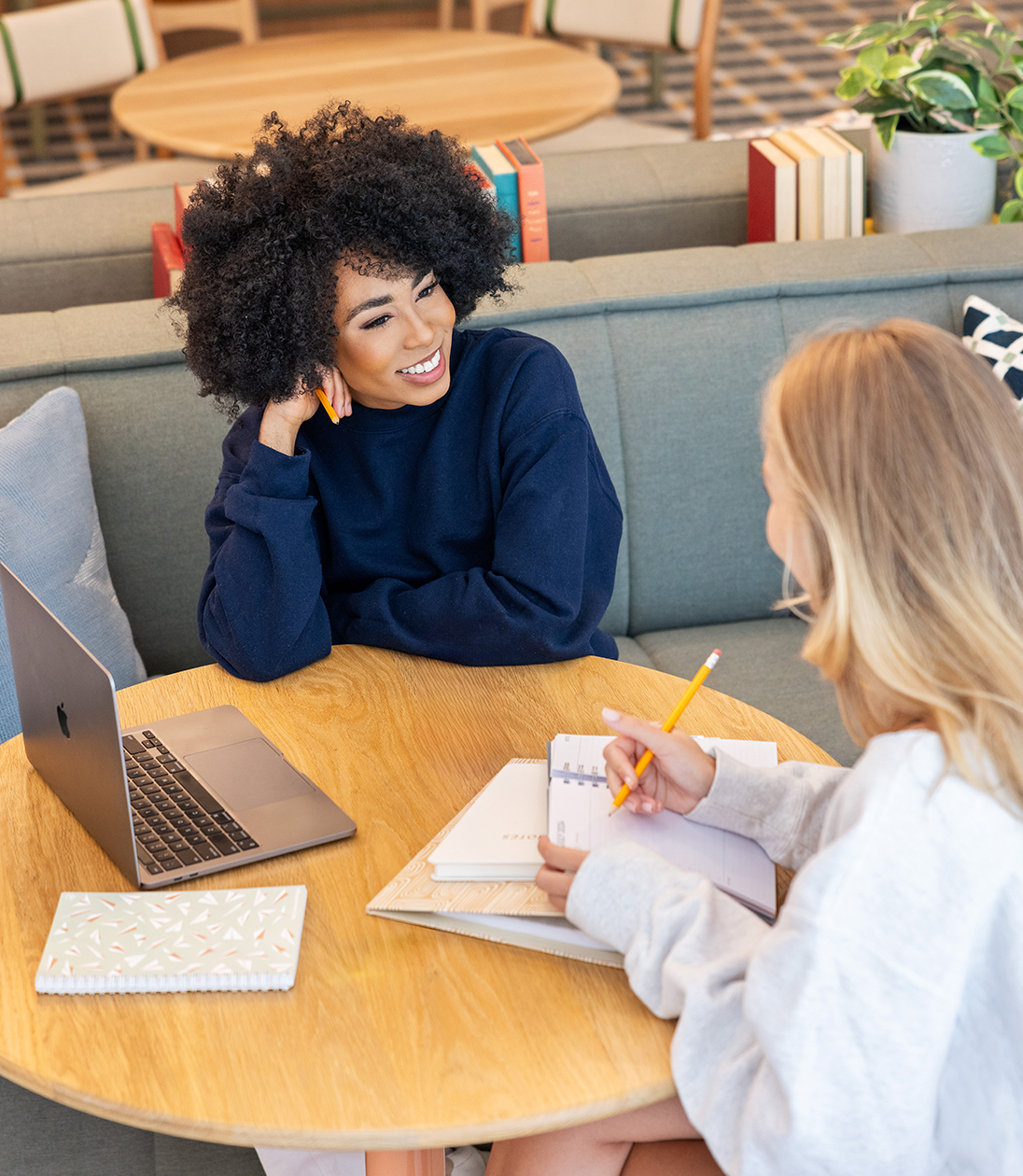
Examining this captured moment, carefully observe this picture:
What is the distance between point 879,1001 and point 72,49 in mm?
3396

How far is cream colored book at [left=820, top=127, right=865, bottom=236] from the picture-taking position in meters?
2.36

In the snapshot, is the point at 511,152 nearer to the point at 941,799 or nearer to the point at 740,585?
the point at 740,585

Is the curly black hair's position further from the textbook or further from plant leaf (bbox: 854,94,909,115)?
plant leaf (bbox: 854,94,909,115)

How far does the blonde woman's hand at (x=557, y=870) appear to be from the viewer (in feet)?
3.26

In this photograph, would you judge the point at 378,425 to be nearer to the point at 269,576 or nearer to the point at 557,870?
the point at 269,576

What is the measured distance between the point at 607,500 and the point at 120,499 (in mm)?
758

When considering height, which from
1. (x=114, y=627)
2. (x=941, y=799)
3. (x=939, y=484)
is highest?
(x=939, y=484)

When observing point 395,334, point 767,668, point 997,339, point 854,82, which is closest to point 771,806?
point 395,334

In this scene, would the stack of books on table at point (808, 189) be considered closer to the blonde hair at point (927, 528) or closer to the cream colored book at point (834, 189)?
the cream colored book at point (834, 189)

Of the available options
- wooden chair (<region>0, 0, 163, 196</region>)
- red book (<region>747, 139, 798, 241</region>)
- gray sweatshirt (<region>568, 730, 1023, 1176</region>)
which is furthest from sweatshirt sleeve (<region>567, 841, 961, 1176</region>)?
wooden chair (<region>0, 0, 163, 196</region>)

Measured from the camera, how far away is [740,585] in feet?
6.89

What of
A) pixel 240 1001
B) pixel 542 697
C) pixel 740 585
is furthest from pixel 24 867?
pixel 740 585

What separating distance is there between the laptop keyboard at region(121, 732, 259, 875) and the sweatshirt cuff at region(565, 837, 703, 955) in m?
0.32

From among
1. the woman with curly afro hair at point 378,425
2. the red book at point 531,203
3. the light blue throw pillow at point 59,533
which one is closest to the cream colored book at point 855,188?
the red book at point 531,203
